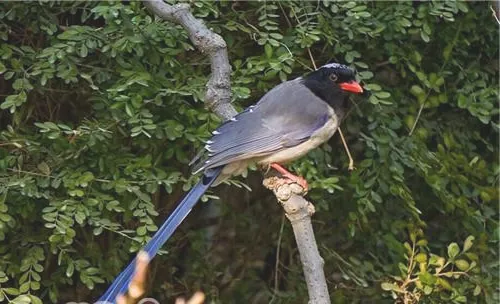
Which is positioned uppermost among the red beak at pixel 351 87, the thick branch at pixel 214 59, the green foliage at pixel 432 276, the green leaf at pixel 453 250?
the thick branch at pixel 214 59

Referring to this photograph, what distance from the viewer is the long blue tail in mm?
2754

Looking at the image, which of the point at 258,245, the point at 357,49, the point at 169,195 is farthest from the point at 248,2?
the point at 258,245

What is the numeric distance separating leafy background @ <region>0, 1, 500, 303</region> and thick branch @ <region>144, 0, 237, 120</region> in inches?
7.6

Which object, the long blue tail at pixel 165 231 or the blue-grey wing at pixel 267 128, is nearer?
the long blue tail at pixel 165 231

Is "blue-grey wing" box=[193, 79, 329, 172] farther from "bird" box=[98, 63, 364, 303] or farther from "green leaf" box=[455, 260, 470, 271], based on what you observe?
"green leaf" box=[455, 260, 470, 271]

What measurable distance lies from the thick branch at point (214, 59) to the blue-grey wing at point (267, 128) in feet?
0.21

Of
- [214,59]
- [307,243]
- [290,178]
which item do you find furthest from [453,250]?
[214,59]

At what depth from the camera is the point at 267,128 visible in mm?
3031

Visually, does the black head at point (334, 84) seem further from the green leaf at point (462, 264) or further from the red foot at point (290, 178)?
the green leaf at point (462, 264)

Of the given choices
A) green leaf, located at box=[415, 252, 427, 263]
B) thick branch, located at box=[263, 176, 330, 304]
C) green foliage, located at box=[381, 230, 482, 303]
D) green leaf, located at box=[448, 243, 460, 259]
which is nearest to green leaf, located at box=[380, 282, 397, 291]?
green foliage, located at box=[381, 230, 482, 303]

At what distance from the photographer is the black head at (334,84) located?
3.13 meters

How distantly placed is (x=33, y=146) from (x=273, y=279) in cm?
113

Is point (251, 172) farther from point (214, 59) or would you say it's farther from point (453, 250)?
point (214, 59)

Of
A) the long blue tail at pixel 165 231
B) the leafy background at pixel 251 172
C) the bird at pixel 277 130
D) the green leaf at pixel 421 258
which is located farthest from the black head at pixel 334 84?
the green leaf at pixel 421 258
